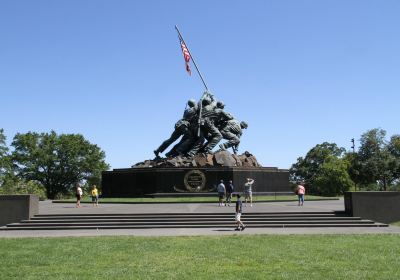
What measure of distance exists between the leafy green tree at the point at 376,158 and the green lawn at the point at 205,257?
174 feet

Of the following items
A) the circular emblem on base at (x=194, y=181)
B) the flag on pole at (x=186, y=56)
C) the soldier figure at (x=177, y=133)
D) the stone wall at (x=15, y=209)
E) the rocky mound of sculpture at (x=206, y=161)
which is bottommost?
the stone wall at (x=15, y=209)

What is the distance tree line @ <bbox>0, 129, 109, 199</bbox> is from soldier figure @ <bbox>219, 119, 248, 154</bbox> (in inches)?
1375

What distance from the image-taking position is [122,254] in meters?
10.7

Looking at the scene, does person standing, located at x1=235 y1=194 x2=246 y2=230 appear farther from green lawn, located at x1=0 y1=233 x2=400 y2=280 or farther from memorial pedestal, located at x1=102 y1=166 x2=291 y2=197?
memorial pedestal, located at x1=102 y1=166 x2=291 y2=197

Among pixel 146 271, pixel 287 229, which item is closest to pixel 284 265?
pixel 146 271

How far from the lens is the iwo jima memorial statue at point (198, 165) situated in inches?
1214

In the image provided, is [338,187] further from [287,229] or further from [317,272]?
[317,272]

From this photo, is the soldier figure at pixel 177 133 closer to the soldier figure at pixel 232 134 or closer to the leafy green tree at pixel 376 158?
the soldier figure at pixel 232 134

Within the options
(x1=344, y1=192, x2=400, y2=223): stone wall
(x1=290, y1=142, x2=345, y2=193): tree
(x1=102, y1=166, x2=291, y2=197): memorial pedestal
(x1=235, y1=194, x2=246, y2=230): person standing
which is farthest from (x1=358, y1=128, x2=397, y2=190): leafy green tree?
(x1=235, y1=194, x2=246, y2=230): person standing

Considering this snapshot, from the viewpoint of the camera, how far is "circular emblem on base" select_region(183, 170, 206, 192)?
1212 inches

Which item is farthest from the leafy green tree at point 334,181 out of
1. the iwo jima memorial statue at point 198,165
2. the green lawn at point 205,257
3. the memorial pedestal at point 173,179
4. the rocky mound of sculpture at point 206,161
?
the green lawn at point 205,257

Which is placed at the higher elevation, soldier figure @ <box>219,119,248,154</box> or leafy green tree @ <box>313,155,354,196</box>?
soldier figure @ <box>219,119,248,154</box>

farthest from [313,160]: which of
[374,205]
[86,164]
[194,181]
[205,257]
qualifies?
[205,257]

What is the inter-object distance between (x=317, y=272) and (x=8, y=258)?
21.8 ft
